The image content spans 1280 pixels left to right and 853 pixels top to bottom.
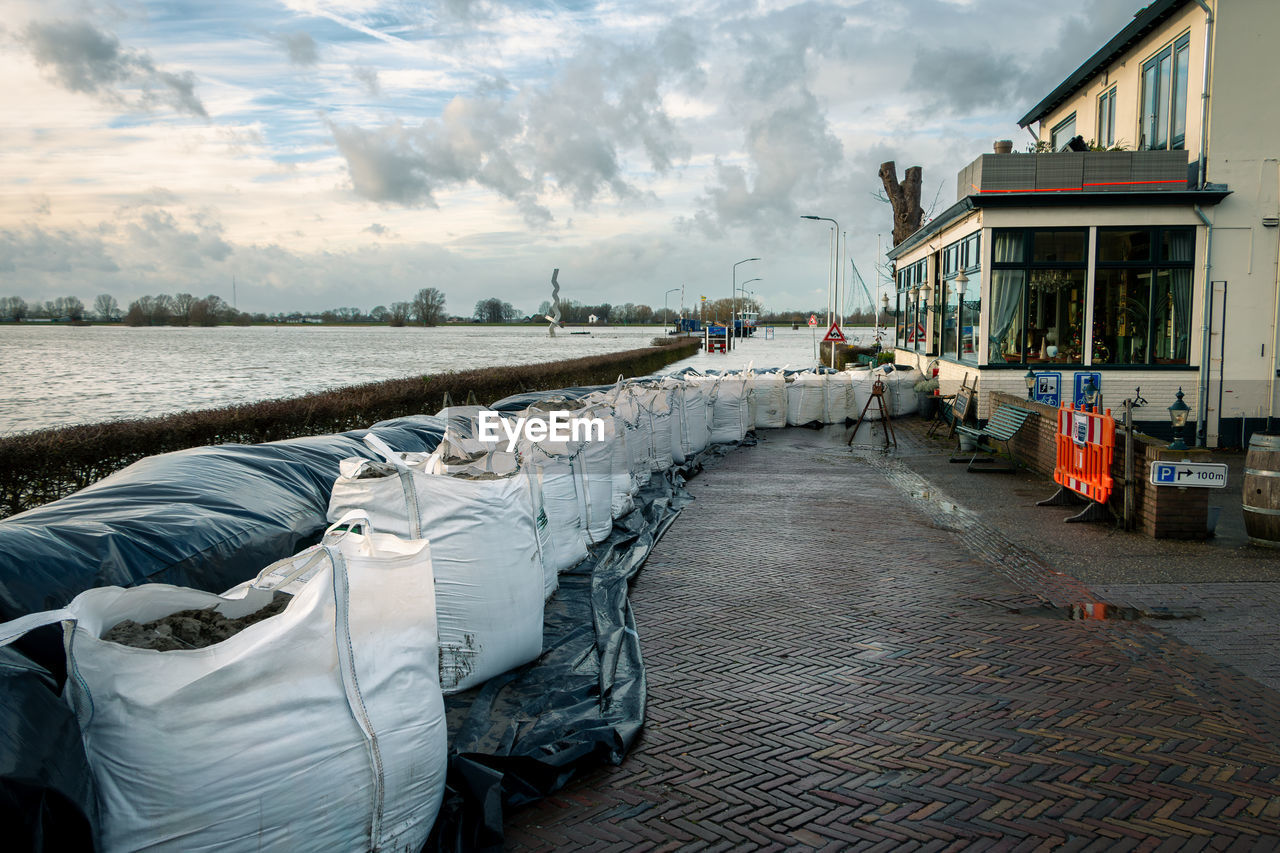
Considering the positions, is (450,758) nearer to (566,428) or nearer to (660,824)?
(660,824)

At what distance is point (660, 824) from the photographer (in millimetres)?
3514

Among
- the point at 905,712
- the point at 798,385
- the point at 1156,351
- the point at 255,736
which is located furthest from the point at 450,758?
the point at 798,385

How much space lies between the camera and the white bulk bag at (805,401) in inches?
761

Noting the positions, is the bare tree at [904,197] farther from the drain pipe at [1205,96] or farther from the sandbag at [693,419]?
the sandbag at [693,419]

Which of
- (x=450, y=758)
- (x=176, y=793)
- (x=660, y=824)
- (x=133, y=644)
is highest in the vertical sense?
(x=133, y=644)

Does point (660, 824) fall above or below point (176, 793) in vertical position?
below

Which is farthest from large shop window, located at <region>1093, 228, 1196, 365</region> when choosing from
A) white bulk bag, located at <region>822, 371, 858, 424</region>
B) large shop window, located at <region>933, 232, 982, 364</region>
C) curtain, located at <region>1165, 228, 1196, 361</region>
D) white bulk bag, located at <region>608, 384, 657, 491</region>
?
white bulk bag, located at <region>608, 384, 657, 491</region>

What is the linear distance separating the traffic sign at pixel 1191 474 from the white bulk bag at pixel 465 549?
20.3ft

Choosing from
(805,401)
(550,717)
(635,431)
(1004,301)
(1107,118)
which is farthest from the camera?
(805,401)

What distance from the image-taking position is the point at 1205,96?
13.7 metres

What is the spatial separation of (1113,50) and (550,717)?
17626 millimetres

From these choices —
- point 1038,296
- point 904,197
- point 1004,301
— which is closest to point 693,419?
point 1004,301

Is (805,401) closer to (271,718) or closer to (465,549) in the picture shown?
(465,549)

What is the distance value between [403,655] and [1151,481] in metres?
7.47
